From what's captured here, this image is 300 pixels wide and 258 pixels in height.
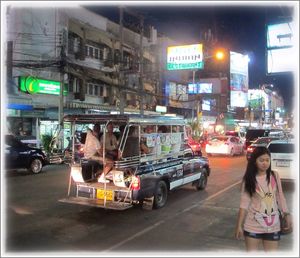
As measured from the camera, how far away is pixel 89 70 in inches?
1203

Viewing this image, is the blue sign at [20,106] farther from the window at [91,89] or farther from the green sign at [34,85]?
the window at [91,89]

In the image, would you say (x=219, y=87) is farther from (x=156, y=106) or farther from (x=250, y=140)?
(x=250, y=140)

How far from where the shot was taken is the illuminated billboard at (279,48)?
2111 cm

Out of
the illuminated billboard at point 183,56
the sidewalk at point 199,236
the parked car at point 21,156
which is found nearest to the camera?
the sidewalk at point 199,236

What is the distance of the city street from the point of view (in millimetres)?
6715

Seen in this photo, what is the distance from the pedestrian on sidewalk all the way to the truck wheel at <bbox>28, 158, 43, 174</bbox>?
13.5 metres

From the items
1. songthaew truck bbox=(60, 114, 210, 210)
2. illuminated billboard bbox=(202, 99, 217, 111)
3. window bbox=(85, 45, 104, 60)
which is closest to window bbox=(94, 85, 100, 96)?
window bbox=(85, 45, 104, 60)

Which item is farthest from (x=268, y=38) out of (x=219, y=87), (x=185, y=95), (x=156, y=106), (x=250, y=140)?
(x=219, y=87)

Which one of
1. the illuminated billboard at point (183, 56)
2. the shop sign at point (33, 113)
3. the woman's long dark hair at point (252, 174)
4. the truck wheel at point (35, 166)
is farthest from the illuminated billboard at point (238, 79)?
the woman's long dark hair at point (252, 174)

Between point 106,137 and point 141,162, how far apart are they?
3.38 feet

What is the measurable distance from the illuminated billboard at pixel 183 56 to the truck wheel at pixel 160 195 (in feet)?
95.9

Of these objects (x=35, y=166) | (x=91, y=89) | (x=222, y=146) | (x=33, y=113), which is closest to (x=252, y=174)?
(x=35, y=166)

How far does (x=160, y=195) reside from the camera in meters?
10.0

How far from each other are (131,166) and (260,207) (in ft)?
16.1
